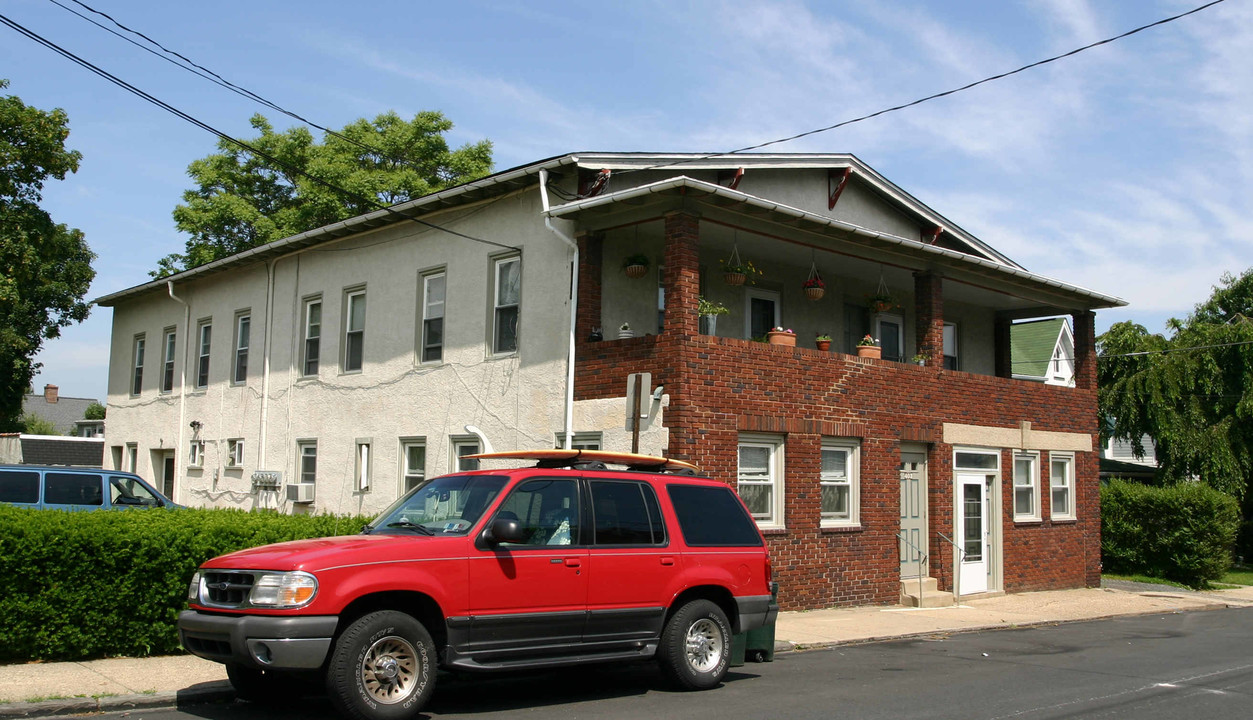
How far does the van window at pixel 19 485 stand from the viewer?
49.8 ft

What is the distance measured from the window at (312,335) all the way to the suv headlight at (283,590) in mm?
13256

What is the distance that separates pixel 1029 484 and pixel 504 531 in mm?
14439

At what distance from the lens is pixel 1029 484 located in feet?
65.1

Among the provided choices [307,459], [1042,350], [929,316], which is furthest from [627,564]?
[1042,350]

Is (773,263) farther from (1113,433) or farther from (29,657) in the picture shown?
(1113,433)

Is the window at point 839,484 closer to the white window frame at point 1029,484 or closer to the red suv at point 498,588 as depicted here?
the white window frame at point 1029,484

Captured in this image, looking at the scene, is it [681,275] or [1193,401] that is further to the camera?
[1193,401]

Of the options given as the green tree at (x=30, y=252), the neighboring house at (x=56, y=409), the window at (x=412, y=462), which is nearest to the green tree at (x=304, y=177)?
the green tree at (x=30, y=252)

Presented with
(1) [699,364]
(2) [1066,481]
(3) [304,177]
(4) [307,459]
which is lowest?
(2) [1066,481]

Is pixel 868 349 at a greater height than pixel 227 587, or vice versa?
pixel 868 349

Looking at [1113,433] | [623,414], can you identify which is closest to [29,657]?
[623,414]

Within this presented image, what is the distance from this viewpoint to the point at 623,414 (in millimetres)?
14602

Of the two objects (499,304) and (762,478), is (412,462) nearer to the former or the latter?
(499,304)

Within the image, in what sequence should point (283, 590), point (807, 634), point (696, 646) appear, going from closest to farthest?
point (283, 590) < point (696, 646) < point (807, 634)
